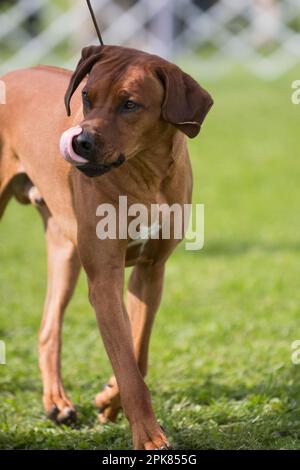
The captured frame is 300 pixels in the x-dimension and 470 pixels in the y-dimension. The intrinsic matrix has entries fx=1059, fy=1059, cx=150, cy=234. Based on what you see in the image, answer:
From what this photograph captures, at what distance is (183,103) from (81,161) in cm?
45

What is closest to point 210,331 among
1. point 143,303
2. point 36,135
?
point 143,303

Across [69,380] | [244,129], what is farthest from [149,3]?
[69,380]

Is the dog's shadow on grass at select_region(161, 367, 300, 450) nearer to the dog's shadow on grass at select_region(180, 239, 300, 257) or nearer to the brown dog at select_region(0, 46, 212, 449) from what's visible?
the brown dog at select_region(0, 46, 212, 449)

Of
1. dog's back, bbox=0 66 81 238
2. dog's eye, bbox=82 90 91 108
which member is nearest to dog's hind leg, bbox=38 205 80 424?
dog's back, bbox=0 66 81 238

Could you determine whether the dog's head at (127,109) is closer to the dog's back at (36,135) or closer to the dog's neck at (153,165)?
the dog's neck at (153,165)

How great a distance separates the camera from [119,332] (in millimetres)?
4125

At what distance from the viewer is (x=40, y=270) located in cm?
871

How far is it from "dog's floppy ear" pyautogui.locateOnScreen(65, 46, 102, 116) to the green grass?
4.86ft

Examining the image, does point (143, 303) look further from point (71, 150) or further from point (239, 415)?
point (71, 150)

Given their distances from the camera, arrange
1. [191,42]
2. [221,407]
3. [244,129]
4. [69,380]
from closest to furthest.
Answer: [221,407] → [69,380] → [244,129] → [191,42]

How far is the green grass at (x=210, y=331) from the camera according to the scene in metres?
4.72

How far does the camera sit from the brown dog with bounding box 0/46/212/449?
156 inches

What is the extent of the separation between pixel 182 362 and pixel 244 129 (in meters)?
8.82
